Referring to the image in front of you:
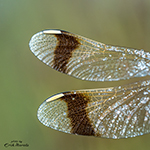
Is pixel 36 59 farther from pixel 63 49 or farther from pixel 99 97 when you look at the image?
pixel 99 97

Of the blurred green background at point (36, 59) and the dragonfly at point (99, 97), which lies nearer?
the dragonfly at point (99, 97)

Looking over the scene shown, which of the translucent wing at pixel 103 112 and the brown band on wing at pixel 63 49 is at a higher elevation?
the brown band on wing at pixel 63 49

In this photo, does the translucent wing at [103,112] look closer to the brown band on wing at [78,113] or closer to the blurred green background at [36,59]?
the brown band on wing at [78,113]

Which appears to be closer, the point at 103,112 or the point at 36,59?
the point at 103,112

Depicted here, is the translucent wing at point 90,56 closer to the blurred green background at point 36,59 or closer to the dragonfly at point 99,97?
the dragonfly at point 99,97

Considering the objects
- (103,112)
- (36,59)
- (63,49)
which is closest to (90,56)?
(63,49)

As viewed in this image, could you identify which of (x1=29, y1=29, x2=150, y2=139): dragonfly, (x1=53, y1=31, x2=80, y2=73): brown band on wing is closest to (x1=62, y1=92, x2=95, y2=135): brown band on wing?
(x1=29, y1=29, x2=150, y2=139): dragonfly

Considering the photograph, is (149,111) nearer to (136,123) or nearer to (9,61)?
(136,123)

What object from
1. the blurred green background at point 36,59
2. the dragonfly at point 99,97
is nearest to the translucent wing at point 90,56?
the dragonfly at point 99,97
